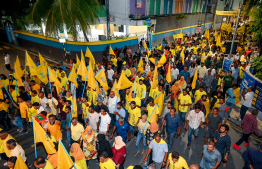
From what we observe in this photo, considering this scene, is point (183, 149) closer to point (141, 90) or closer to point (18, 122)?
point (141, 90)

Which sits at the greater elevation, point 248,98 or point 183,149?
point 248,98

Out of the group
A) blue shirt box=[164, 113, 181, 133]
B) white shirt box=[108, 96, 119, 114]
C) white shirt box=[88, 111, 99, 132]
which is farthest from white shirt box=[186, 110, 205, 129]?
white shirt box=[88, 111, 99, 132]

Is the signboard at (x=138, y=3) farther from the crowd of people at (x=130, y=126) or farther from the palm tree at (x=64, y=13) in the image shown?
the crowd of people at (x=130, y=126)

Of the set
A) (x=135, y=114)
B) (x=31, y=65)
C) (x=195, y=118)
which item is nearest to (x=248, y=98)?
(x=195, y=118)

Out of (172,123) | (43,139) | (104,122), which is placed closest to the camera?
(43,139)

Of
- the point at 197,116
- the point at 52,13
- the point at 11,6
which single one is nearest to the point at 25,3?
the point at 11,6

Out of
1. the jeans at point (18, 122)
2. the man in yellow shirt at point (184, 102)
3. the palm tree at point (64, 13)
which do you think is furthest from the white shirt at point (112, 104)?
the palm tree at point (64, 13)

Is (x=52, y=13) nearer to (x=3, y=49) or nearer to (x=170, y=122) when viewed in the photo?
(x=3, y=49)

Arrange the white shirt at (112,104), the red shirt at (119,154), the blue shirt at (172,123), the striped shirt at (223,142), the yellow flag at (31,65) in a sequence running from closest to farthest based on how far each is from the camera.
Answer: the red shirt at (119,154), the striped shirt at (223,142), the blue shirt at (172,123), the white shirt at (112,104), the yellow flag at (31,65)

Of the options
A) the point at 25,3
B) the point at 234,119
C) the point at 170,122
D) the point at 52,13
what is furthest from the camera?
the point at 25,3

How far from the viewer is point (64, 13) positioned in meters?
14.6

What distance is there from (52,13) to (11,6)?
1048cm

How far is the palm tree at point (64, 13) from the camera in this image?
14664 mm

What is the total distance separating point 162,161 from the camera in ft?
17.0
